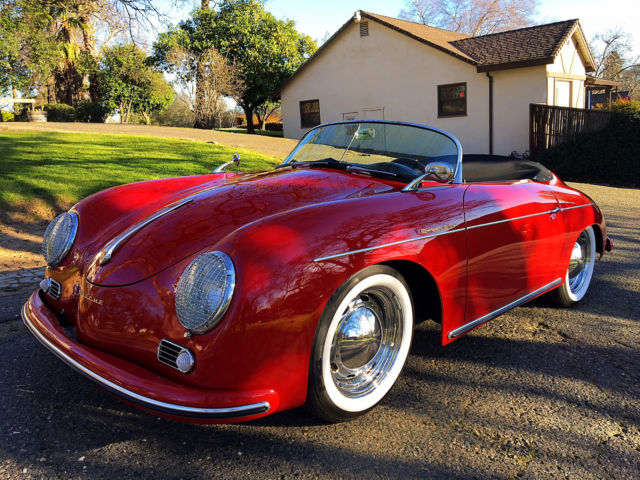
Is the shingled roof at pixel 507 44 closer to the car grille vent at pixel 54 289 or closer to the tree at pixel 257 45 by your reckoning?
the tree at pixel 257 45

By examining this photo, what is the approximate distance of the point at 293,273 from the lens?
6.30 ft

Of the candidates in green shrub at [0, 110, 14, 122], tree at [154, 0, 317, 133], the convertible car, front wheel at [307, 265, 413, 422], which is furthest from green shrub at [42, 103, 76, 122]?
front wheel at [307, 265, 413, 422]

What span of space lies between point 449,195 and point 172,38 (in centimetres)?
2625

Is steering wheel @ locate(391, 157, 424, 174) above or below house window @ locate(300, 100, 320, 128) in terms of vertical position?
below

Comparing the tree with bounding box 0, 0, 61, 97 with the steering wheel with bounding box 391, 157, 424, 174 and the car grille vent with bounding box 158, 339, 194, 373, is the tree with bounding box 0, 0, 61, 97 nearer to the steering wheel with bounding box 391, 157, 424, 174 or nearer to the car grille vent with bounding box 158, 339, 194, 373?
the steering wheel with bounding box 391, 157, 424, 174

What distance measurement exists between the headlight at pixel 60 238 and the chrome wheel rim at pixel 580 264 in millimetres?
3444

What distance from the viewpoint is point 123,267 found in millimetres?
2264

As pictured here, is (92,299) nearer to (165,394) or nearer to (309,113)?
(165,394)

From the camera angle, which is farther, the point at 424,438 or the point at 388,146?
the point at 388,146

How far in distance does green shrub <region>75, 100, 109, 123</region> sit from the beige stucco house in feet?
32.9

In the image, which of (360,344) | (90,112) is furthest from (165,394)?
(90,112)

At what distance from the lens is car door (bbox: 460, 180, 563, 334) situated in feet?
8.83

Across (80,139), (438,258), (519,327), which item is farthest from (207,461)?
(80,139)

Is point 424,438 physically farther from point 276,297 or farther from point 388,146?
point 388,146
